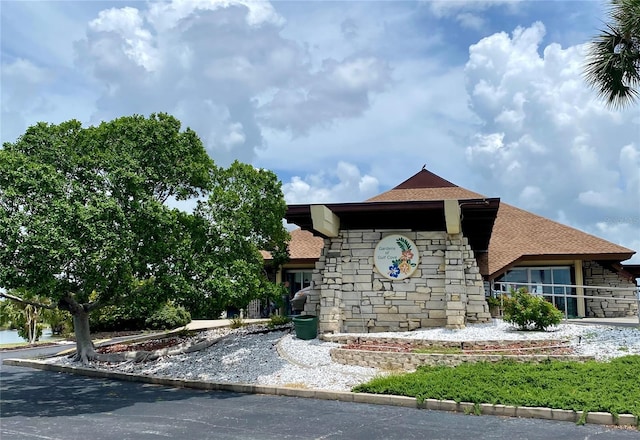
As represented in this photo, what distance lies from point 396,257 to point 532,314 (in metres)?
3.96

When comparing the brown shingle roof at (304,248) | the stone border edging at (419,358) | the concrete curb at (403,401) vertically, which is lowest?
the concrete curb at (403,401)

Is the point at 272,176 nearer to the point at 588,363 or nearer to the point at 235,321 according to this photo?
the point at 235,321

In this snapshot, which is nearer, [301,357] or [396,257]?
[301,357]

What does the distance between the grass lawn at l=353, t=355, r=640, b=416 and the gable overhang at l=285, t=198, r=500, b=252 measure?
464 centimetres

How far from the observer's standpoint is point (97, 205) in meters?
12.3

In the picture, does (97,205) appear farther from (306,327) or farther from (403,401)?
(403,401)

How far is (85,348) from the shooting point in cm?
1631

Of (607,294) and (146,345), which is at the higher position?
(607,294)

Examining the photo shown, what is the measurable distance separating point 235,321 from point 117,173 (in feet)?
31.4

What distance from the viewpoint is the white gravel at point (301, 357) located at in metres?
12.0

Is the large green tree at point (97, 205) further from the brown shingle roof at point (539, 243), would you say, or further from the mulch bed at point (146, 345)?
the brown shingle roof at point (539, 243)

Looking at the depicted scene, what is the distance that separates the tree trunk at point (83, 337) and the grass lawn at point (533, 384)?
9.38m

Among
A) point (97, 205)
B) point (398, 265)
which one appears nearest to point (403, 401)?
point (398, 265)

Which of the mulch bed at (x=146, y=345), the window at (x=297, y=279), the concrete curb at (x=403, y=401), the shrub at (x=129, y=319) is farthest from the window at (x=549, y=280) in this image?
the shrub at (x=129, y=319)
